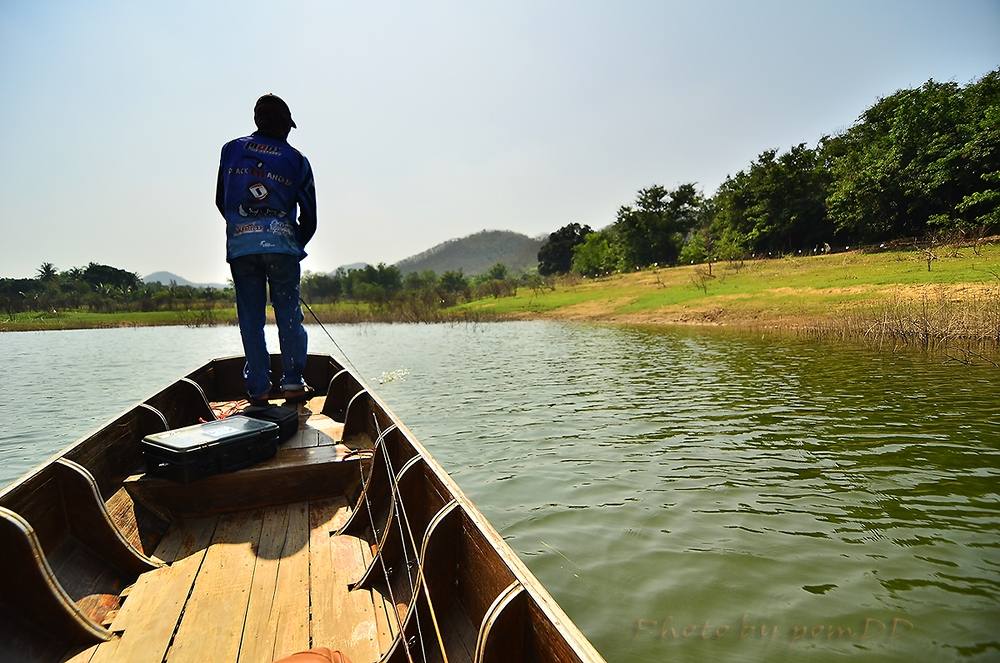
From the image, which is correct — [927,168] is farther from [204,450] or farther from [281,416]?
[204,450]

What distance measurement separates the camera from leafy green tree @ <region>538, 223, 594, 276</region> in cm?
9031

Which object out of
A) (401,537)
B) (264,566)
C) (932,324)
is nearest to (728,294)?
(932,324)

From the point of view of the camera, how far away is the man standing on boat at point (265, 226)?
14.3 ft

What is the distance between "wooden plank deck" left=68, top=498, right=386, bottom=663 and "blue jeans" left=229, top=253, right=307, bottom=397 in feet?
5.55

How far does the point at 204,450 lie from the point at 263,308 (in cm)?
177

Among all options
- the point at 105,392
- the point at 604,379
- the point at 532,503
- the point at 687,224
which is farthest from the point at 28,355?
the point at 687,224

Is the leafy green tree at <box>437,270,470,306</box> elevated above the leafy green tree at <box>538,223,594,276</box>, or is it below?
below

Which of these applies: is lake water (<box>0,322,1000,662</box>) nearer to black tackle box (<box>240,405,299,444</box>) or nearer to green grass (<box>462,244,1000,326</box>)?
black tackle box (<box>240,405,299,444</box>)

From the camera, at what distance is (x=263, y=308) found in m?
4.65

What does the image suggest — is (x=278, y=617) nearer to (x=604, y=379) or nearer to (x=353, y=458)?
(x=353, y=458)

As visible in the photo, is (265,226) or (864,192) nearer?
(265,226)

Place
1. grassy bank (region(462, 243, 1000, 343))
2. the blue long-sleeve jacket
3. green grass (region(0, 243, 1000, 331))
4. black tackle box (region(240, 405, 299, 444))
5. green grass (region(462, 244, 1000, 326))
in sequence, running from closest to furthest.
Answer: black tackle box (region(240, 405, 299, 444)), the blue long-sleeve jacket, grassy bank (region(462, 243, 1000, 343)), green grass (region(462, 244, 1000, 326)), green grass (region(0, 243, 1000, 331))

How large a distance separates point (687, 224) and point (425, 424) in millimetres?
63768

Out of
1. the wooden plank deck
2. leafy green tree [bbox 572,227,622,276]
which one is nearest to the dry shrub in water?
the wooden plank deck
